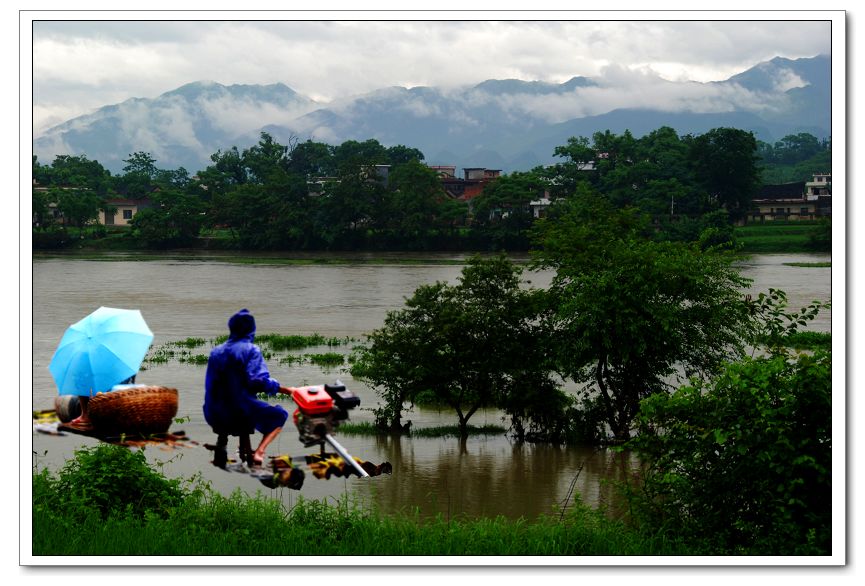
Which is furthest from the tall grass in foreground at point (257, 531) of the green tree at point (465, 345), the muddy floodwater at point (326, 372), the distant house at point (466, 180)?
the green tree at point (465, 345)

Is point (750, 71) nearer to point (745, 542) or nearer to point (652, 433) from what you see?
point (652, 433)

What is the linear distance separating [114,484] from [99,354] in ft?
8.74

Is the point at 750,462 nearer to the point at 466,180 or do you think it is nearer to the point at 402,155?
the point at 402,155

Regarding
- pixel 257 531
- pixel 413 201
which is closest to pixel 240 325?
pixel 257 531

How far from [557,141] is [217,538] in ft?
15.2

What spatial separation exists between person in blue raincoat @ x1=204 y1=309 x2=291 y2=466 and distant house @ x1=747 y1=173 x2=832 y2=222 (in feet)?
9.78

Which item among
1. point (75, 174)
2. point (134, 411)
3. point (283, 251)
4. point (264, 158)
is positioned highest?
point (264, 158)

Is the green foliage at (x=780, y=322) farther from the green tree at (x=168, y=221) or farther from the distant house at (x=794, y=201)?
the green tree at (x=168, y=221)

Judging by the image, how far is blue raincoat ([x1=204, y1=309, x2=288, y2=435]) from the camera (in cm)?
349

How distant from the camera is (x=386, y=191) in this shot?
8.85m

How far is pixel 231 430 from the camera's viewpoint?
3.64 metres

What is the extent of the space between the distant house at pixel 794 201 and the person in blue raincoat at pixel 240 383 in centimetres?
298
